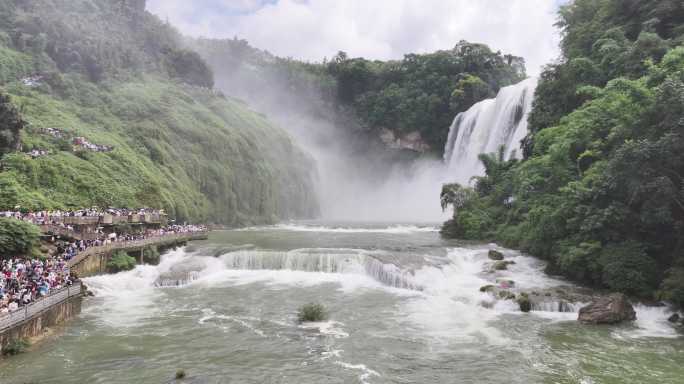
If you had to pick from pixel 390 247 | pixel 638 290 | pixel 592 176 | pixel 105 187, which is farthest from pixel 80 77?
pixel 638 290

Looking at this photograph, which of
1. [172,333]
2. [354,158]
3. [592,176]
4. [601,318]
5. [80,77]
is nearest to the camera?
[172,333]

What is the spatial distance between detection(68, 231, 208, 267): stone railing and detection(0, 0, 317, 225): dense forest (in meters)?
6.28

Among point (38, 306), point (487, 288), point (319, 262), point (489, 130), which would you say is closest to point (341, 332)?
point (487, 288)

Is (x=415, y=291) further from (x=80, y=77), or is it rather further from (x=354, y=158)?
(x=354, y=158)

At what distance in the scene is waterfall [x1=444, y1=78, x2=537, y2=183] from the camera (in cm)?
5294

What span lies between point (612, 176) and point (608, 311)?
6531 millimetres

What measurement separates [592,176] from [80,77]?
56.9 m

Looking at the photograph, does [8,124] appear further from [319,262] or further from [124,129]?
[319,262]

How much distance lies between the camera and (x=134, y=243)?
30172mm

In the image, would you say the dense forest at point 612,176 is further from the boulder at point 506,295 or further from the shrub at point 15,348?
the shrub at point 15,348

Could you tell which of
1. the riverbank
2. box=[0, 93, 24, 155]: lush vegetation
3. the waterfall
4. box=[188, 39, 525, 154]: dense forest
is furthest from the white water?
box=[188, 39, 525, 154]: dense forest

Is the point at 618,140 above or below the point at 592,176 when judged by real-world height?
above

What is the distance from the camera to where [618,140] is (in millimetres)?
24922

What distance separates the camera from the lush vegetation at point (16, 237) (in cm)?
2270
